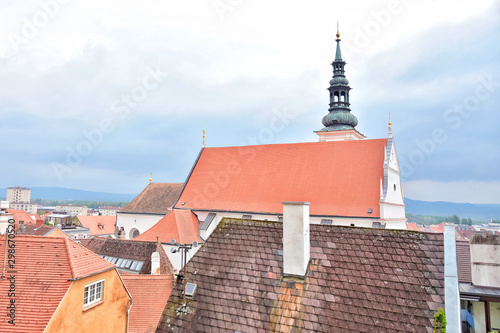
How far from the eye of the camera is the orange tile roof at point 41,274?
8.79m

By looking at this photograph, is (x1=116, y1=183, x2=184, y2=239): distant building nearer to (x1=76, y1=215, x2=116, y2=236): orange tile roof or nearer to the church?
the church

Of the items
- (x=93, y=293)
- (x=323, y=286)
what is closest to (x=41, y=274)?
(x=93, y=293)

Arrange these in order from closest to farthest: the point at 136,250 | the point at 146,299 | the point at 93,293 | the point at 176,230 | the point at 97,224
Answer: the point at 93,293, the point at 146,299, the point at 136,250, the point at 176,230, the point at 97,224

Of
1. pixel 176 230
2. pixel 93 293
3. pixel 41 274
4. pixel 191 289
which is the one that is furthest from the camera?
pixel 176 230

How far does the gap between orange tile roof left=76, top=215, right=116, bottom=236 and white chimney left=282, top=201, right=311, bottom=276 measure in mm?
70697

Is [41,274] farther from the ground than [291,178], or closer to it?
closer to it

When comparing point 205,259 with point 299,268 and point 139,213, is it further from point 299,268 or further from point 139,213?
point 139,213

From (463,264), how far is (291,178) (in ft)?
58.5

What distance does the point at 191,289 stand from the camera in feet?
27.9

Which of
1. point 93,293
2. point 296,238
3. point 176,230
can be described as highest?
point 176,230

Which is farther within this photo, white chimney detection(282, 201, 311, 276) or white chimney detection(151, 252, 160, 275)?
white chimney detection(151, 252, 160, 275)

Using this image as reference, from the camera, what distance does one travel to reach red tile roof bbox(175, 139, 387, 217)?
79.6 ft

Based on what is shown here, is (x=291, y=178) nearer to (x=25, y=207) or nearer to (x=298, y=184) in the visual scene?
(x=298, y=184)

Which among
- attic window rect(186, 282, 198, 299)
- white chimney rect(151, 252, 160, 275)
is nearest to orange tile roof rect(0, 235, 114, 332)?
attic window rect(186, 282, 198, 299)
